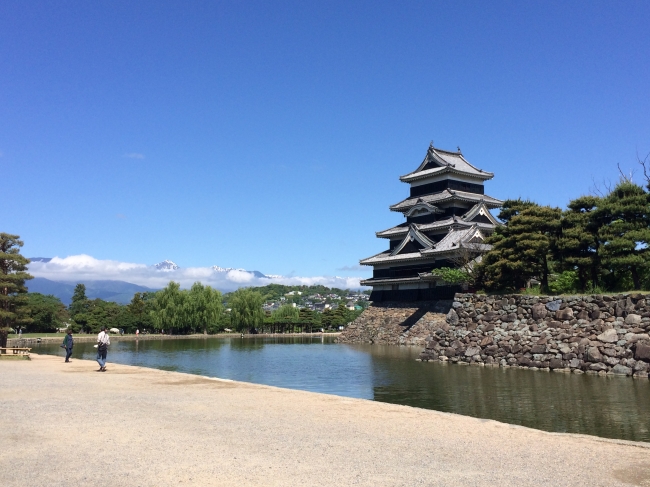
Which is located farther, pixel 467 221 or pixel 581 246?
pixel 467 221

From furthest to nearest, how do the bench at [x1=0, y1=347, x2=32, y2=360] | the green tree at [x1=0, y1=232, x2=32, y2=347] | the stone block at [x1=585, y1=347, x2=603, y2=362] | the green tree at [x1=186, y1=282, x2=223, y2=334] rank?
1. the green tree at [x1=186, y1=282, x2=223, y2=334]
2. the green tree at [x1=0, y1=232, x2=32, y2=347]
3. the bench at [x1=0, y1=347, x2=32, y2=360]
4. the stone block at [x1=585, y1=347, x2=603, y2=362]

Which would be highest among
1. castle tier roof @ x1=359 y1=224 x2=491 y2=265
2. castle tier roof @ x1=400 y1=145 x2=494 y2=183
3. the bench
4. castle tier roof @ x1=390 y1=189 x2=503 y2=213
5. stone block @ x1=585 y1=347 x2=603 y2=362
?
castle tier roof @ x1=400 y1=145 x2=494 y2=183

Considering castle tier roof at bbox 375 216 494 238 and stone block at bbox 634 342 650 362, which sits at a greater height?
castle tier roof at bbox 375 216 494 238

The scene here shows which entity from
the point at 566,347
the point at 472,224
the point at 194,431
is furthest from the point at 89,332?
the point at 194,431

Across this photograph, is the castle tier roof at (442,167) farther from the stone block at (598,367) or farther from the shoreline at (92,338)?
the shoreline at (92,338)

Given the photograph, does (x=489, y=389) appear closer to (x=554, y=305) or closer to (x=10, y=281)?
(x=554, y=305)

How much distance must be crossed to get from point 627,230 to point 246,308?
51372 millimetres

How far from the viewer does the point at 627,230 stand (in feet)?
68.6

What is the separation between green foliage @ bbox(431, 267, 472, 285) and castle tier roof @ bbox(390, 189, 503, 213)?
25.3 feet

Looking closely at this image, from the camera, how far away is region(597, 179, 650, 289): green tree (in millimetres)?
20422

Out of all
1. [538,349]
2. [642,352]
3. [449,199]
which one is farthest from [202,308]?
[642,352]

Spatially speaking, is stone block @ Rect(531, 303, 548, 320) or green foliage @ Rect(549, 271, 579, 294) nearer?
stone block @ Rect(531, 303, 548, 320)

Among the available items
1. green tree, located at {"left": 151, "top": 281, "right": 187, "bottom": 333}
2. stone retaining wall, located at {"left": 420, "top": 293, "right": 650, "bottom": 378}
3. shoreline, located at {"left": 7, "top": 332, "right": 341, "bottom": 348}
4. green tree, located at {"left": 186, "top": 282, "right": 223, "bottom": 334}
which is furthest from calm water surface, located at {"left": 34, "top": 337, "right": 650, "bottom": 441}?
green tree, located at {"left": 186, "top": 282, "right": 223, "bottom": 334}

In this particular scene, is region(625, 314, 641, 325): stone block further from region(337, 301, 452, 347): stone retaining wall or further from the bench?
the bench
